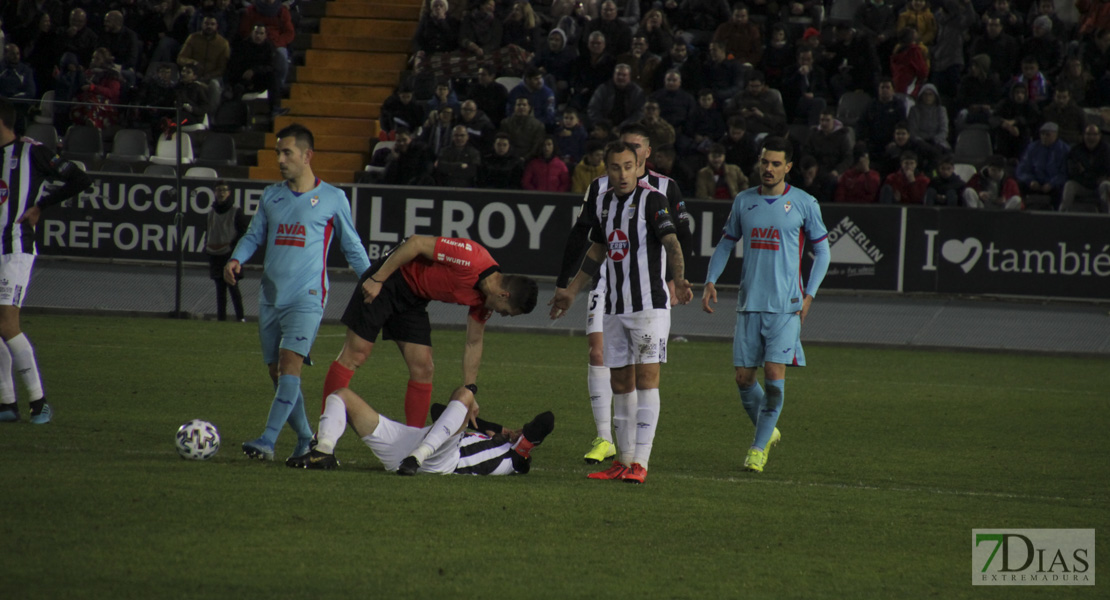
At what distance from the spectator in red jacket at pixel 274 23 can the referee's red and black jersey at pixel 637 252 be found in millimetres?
16861

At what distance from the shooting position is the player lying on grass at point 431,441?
23.4ft

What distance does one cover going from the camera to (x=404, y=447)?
7.31 metres

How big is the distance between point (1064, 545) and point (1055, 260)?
1228 centimetres

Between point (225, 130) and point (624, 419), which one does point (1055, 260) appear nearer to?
point (624, 419)

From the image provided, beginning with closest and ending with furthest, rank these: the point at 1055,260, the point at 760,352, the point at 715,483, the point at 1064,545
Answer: the point at 1064,545 → the point at 715,483 → the point at 760,352 → the point at 1055,260

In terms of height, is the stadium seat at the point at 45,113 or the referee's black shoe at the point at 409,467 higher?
the stadium seat at the point at 45,113

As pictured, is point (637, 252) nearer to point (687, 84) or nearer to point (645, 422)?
point (645, 422)

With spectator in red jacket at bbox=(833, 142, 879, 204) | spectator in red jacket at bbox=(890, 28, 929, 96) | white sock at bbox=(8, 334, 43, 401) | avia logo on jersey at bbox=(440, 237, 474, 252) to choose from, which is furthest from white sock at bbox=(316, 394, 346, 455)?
spectator in red jacket at bbox=(890, 28, 929, 96)

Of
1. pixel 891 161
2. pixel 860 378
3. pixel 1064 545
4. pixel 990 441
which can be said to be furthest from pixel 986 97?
pixel 1064 545

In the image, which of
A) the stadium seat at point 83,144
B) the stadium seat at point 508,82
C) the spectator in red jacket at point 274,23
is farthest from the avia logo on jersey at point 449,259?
the spectator in red jacket at point 274,23

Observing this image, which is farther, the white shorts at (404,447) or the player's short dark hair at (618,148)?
the player's short dark hair at (618,148)

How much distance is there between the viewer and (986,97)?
2100 cm

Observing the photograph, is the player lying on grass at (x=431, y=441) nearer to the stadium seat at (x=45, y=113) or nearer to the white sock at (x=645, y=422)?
the white sock at (x=645, y=422)

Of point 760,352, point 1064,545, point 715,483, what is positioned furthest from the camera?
point 760,352
